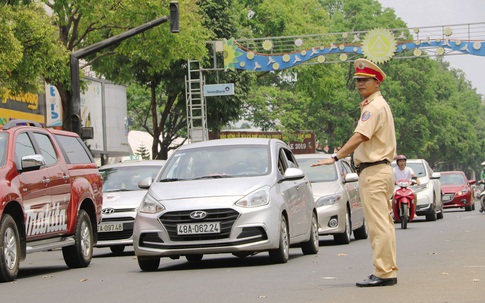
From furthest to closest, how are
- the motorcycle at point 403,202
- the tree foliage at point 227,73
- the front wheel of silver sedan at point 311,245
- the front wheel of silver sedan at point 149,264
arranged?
the tree foliage at point 227,73
the motorcycle at point 403,202
the front wheel of silver sedan at point 311,245
the front wheel of silver sedan at point 149,264

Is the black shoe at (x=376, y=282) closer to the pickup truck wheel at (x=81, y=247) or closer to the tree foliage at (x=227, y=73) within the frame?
the pickup truck wheel at (x=81, y=247)

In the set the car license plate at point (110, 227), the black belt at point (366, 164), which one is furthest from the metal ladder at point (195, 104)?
the black belt at point (366, 164)

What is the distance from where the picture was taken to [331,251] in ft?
59.2

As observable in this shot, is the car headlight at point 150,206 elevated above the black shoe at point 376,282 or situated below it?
above

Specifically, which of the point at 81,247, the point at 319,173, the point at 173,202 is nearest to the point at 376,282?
the point at 173,202

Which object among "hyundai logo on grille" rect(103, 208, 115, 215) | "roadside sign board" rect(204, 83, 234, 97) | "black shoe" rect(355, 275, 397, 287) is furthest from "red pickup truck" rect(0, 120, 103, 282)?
"roadside sign board" rect(204, 83, 234, 97)

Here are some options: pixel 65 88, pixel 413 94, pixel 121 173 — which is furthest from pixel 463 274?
pixel 413 94

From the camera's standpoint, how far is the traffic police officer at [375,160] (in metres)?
10.8

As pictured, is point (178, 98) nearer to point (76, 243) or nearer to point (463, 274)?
point (76, 243)

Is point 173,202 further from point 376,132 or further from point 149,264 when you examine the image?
point 376,132

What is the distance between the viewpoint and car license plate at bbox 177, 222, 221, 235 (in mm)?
14172

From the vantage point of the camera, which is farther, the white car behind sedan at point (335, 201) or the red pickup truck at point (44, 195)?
the white car behind sedan at point (335, 201)

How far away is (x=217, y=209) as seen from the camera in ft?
46.4

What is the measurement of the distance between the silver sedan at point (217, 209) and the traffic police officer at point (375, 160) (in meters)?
3.33
